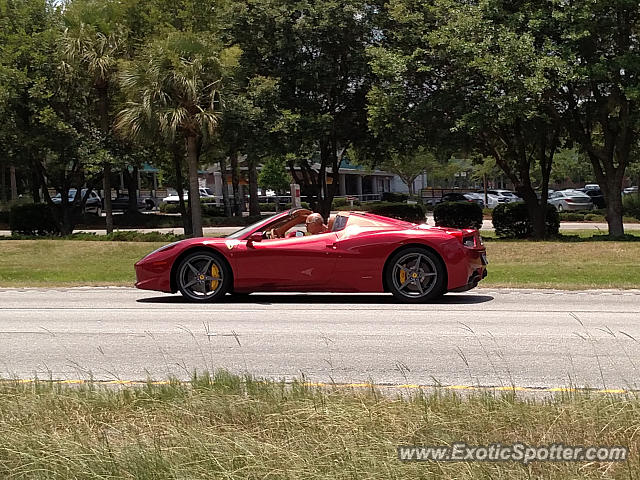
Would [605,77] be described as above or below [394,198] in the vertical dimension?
above

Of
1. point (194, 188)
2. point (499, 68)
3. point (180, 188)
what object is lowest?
point (194, 188)

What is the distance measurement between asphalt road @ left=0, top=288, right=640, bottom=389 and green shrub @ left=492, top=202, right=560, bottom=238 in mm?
Answer: 16072

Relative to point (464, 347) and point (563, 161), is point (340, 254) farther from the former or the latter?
point (563, 161)

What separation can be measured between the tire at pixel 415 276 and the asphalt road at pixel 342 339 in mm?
259

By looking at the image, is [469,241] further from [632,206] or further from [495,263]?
[632,206]

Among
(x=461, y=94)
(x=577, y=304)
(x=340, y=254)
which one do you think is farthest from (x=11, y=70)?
(x=577, y=304)

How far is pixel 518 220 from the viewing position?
29203 millimetres

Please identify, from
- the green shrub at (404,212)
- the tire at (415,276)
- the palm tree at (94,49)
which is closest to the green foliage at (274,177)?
the green shrub at (404,212)

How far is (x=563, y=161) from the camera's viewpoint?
6625cm

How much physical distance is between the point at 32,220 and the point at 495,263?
1891 centimetres

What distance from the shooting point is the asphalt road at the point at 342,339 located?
24.0ft

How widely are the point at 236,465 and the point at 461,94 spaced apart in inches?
892

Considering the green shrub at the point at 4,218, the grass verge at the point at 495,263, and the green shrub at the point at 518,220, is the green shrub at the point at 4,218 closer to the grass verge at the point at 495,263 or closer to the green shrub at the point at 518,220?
the grass verge at the point at 495,263

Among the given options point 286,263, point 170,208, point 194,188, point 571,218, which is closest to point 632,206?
point 571,218
